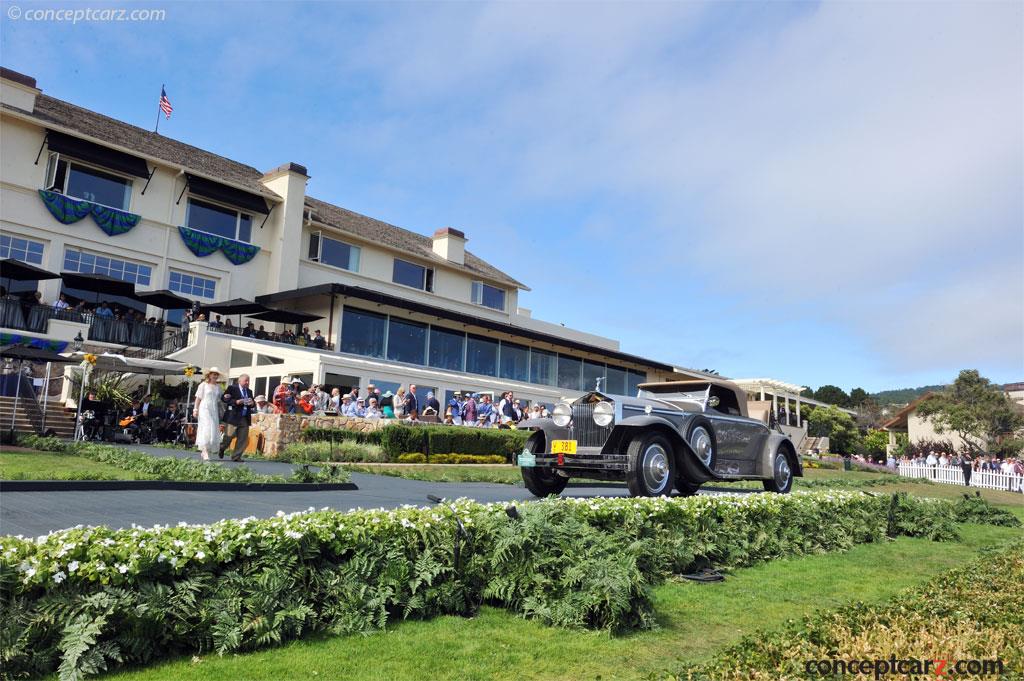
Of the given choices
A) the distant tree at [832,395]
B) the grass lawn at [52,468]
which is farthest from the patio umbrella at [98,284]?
the distant tree at [832,395]

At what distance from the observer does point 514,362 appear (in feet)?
123

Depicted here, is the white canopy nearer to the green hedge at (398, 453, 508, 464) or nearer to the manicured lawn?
the green hedge at (398, 453, 508, 464)

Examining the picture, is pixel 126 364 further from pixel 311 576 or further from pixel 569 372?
pixel 569 372

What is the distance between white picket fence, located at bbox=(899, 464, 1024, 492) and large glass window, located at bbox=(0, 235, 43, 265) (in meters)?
37.7

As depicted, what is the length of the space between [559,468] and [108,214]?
25.1 m

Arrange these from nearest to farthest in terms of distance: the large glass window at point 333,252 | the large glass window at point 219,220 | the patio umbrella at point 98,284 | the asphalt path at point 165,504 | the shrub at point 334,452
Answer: the asphalt path at point 165,504 → the shrub at point 334,452 → the patio umbrella at point 98,284 → the large glass window at point 219,220 → the large glass window at point 333,252

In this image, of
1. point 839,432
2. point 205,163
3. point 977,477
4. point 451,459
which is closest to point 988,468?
point 977,477

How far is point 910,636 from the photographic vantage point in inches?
160

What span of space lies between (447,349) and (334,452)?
17745 millimetres

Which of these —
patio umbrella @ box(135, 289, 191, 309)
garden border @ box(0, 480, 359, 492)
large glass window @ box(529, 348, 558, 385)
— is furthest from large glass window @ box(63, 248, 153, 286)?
garden border @ box(0, 480, 359, 492)

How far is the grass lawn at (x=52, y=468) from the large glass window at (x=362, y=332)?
664 inches

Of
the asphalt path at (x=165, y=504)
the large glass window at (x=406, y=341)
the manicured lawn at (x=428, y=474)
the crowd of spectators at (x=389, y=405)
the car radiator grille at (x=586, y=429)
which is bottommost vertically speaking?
the manicured lawn at (x=428, y=474)

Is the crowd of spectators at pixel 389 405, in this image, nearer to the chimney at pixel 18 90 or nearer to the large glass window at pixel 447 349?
the large glass window at pixel 447 349

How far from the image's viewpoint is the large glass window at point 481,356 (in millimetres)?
35219
